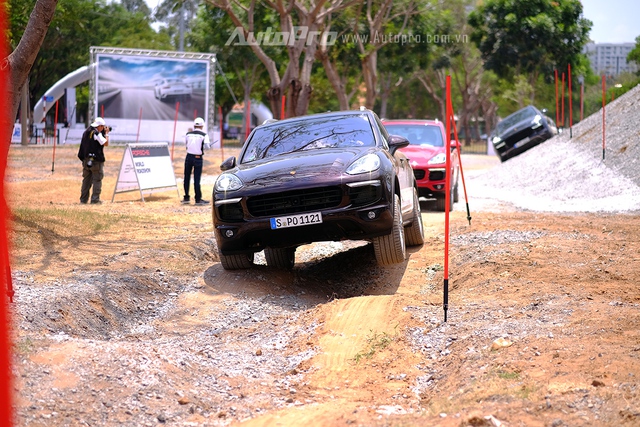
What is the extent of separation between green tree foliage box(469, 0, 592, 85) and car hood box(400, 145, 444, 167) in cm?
3464

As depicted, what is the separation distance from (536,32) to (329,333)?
44.9 metres

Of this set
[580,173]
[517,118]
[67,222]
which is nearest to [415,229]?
[67,222]

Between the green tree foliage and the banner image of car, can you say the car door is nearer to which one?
the banner image of car

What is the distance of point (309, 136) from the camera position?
964 centimetres

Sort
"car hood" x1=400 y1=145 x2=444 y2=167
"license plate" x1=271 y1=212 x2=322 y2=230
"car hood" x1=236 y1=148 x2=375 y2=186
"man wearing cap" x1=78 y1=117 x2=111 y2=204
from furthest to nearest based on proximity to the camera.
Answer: "man wearing cap" x1=78 y1=117 x2=111 y2=204, "car hood" x1=400 y1=145 x2=444 y2=167, "car hood" x1=236 y1=148 x2=375 y2=186, "license plate" x1=271 y1=212 x2=322 y2=230

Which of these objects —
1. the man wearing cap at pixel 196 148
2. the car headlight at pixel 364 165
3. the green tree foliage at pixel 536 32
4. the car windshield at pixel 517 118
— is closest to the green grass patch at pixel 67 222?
the man wearing cap at pixel 196 148

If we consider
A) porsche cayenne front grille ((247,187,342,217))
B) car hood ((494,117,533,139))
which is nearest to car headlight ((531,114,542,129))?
car hood ((494,117,533,139))

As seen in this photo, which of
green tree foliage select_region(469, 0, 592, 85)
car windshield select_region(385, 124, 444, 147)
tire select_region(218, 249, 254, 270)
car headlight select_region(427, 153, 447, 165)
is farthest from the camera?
green tree foliage select_region(469, 0, 592, 85)

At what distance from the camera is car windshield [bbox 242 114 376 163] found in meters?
9.47

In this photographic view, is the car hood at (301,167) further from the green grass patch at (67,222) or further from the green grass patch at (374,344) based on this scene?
the green grass patch at (67,222)

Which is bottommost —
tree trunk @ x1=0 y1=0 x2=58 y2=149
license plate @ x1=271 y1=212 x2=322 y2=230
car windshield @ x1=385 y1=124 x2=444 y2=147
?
license plate @ x1=271 y1=212 x2=322 y2=230

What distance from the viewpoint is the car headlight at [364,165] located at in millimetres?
8344

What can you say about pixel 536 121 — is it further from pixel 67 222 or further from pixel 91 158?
pixel 67 222

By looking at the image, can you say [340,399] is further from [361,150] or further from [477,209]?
[477,209]
